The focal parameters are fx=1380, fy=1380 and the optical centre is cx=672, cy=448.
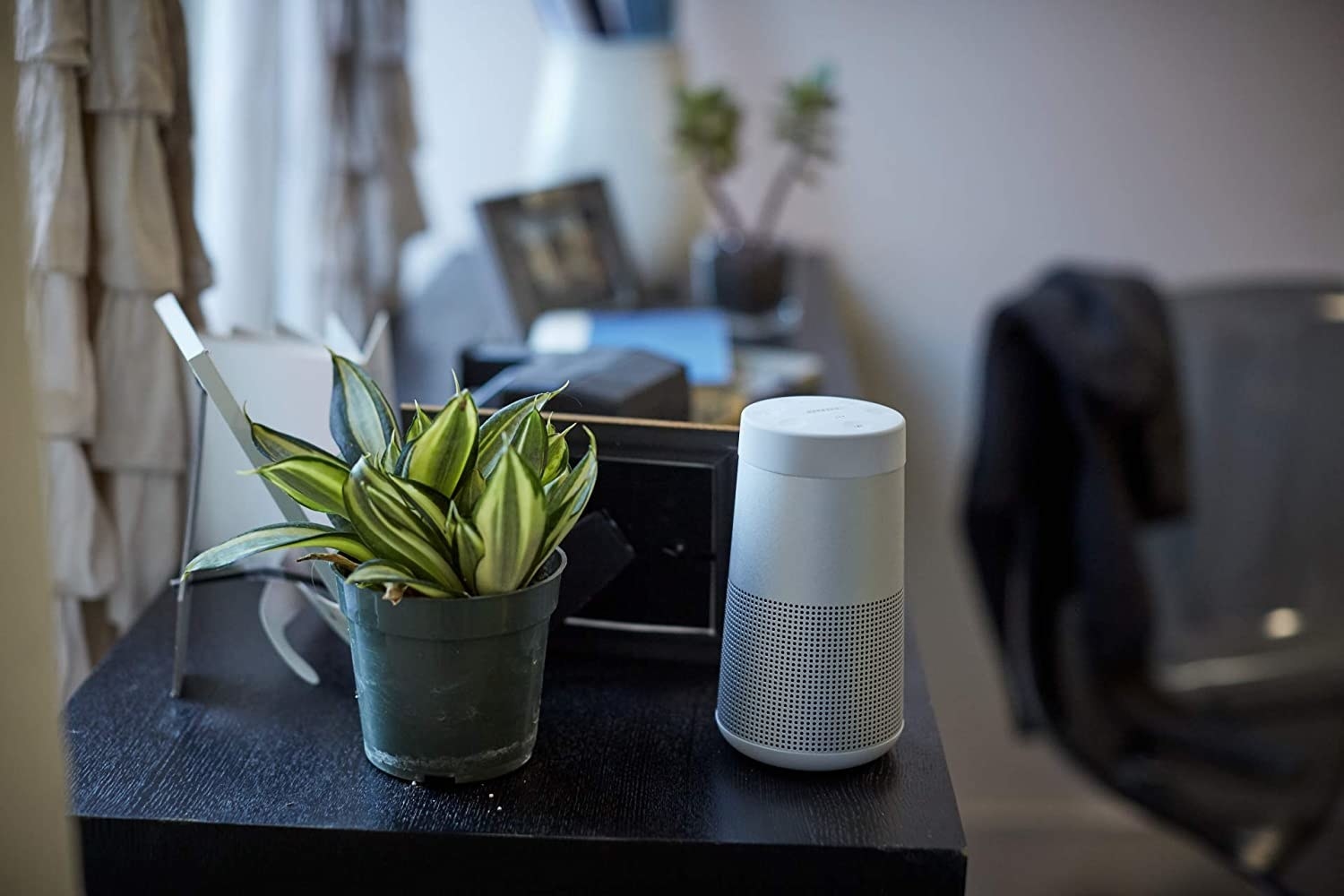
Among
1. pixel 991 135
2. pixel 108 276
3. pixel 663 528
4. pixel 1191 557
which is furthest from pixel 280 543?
pixel 991 135

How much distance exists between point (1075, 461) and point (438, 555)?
1.18 m

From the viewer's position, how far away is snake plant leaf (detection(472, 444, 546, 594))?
2.27 ft

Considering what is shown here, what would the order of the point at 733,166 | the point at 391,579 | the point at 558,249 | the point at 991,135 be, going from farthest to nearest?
1. the point at 991,135
2. the point at 733,166
3. the point at 558,249
4. the point at 391,579

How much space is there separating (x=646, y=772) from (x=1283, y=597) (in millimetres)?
1397

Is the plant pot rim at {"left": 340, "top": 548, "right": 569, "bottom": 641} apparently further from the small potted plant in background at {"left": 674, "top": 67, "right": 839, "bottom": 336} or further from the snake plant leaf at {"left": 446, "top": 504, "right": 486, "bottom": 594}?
the small potted plant in background at {"left": 674, "top": 67, "right": 839, "bottom": 336}

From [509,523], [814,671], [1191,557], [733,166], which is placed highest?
[733,166]

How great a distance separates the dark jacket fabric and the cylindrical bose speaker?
2.95 ft

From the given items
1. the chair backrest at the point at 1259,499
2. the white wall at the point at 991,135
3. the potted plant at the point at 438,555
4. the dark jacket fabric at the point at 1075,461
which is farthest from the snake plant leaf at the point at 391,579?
the white wall at the point at 991,135

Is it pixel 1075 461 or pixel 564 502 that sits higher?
pixel 564 502

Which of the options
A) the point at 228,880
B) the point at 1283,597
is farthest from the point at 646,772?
the point at 1283,597

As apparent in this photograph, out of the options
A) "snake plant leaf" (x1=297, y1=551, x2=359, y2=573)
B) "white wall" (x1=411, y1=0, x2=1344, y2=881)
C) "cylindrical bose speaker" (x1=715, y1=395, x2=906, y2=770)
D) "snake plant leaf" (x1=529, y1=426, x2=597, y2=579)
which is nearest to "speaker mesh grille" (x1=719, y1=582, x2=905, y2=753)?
"cylindrical bose speaker" (x1=715, y1=395, x2=906, y2=770)

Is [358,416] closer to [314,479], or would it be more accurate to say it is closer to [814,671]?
[314,479]

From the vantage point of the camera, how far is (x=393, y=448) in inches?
30.5

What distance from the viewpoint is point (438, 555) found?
2.38 feet
